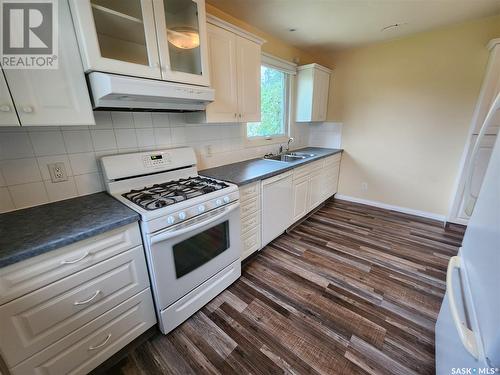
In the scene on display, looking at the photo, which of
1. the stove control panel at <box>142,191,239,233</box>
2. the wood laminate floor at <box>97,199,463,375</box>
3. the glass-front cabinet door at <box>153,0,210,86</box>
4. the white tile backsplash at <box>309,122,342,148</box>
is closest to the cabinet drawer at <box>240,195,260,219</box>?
the stove control panel at <box>142,191,239,233</box>

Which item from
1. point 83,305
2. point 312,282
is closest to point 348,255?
point 312,282

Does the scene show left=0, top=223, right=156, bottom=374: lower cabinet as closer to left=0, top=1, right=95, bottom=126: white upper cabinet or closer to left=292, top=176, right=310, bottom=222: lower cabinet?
left=0, top=1, right=95, bottom=126: white upper cabinet

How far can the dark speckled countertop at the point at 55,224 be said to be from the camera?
910mm

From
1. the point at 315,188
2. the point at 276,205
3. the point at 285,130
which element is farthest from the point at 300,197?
the point at 285,130

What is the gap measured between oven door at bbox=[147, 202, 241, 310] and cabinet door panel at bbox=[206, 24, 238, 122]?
2.78ft

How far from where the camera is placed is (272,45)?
8.89 feet

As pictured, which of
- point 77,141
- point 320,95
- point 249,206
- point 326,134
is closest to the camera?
point 77,141

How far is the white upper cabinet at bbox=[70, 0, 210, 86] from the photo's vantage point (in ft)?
3.68

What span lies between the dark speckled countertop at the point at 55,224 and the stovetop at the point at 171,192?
11 centimetres

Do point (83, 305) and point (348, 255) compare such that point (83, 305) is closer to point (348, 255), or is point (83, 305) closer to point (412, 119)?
point (348, 255)

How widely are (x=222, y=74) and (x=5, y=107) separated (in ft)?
4.59

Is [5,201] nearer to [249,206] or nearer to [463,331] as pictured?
[249,206]

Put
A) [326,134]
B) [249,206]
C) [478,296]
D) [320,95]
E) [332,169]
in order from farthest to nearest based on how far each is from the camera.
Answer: [326,134]
[332,169]
[320,95]
[249,206]
[478,296]

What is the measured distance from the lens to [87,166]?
147 cm
